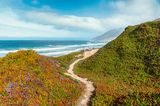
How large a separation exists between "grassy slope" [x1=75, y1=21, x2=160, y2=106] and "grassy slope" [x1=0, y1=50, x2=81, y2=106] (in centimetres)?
386

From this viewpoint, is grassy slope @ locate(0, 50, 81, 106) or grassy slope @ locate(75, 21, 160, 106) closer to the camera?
grassy slope @ locate(0, 50, 81, 106)

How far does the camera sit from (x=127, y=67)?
47.5 metres

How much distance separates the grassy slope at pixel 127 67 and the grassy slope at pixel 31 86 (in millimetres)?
3864

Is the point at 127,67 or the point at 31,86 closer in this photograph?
the point at 31,86

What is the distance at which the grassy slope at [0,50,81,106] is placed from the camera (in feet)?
81.5

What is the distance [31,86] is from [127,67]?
2501 centimetres

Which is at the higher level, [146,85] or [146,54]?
[146,54]

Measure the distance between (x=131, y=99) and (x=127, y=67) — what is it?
2438 cm

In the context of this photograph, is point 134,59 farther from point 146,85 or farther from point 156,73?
point 146,85

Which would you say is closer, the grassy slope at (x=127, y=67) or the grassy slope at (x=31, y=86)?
the grassy slope at (x=31, y=86)

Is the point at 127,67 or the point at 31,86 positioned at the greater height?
the point at 31,86

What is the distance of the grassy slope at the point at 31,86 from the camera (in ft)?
81.5

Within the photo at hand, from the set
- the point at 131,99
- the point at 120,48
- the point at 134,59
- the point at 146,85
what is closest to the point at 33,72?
the point at 131,99

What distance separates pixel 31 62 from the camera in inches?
1401
